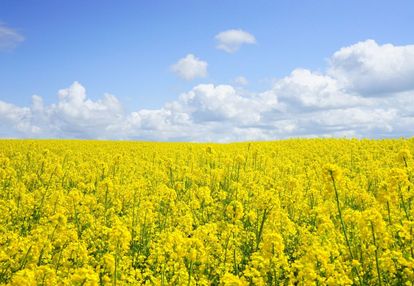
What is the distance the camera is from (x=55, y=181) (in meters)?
15.2

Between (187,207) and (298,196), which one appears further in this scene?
(298,196)

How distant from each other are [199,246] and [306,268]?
5.55 feet

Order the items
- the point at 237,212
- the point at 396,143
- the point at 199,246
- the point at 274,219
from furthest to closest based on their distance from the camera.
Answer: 1. the point at 396,143
2. the point at 274,219
3. the point at 237,212
4. the point at 199,246

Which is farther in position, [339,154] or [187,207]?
[339,154]

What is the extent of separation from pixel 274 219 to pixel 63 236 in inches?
164

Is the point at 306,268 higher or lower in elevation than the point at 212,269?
higher

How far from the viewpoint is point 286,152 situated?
24719 millimetres

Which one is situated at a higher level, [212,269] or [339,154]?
[339,154]

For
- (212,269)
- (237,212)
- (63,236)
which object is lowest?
(212,269)

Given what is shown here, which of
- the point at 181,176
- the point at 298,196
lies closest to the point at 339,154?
the point at 181,176

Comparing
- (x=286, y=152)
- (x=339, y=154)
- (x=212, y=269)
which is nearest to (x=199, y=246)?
(x=212, y=269)

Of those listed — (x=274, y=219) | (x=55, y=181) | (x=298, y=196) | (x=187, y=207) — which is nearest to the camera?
(x=274, y=219)

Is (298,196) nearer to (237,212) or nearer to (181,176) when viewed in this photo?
(237,212)

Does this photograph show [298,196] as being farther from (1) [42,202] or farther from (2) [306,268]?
(1) [42,202]
